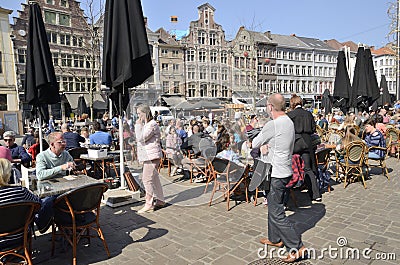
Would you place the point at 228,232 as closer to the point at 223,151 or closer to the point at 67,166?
the point at 223,151

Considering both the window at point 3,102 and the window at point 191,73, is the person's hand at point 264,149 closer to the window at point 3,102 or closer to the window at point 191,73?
the window at point 191,73

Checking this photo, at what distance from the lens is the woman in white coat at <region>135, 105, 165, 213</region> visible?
15.6 feet

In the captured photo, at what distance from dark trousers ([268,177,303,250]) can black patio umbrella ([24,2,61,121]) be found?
5536 mm

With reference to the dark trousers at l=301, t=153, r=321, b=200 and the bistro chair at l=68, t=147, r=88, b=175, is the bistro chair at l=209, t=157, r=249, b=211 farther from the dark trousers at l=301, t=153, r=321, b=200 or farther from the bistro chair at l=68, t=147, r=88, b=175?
the bistro chair at l=68, t=147, r=88, b=175

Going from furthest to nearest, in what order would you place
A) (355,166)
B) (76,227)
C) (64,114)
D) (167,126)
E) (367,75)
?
1. (64,114)
2. (367,75)
3. (355,166)
4. (167,126)
5. (76,227)

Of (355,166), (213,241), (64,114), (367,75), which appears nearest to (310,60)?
(64,114)

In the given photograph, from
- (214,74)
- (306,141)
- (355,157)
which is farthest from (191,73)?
(355,157)

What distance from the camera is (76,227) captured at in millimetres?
3512

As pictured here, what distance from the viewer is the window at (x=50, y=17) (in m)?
31.7

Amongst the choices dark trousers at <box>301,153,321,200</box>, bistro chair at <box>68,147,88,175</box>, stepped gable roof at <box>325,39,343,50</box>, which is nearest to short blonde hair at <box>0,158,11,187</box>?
bistro chair at <box>68,147,88,175</box>

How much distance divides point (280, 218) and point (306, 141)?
2352mm

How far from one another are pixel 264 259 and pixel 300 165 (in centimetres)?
206

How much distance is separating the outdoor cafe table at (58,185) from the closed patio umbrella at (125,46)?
1.73 m

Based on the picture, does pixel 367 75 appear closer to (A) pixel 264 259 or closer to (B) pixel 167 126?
(B) pixel 167 126
